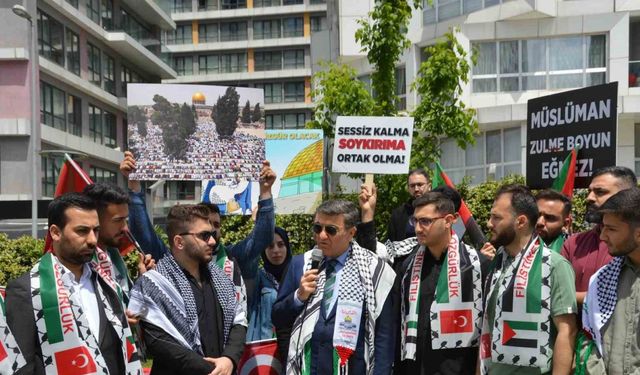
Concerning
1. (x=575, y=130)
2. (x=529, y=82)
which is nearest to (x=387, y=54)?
(x=575, y=130)

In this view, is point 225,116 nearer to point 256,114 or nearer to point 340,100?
point 256,114

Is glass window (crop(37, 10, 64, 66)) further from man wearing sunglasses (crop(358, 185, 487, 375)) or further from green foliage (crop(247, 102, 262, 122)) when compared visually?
man wearing sunglasses (crop(358, 185, 487, 375))

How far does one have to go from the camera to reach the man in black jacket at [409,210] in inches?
266

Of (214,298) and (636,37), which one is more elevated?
(636,37)

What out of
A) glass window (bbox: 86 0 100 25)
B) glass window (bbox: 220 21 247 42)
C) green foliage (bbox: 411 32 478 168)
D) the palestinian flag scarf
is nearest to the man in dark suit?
the palestinian flag scarf

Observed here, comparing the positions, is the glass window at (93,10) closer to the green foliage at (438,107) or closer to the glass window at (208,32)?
the green foliage at (438,107)

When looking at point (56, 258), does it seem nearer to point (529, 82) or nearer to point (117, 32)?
point (529, 82)

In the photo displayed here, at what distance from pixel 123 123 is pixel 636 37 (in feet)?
94.9

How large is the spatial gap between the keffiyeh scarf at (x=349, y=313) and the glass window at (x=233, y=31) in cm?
6828

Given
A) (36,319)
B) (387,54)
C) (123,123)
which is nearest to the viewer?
(36,319)

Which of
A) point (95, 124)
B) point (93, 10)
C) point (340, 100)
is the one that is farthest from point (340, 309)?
point (93, 10)

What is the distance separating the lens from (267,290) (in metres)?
5.61

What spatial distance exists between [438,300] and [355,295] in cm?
53

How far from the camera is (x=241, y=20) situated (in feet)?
231
